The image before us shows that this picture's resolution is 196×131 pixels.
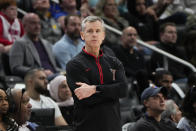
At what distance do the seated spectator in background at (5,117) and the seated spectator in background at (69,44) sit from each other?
342 cm

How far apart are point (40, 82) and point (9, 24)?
2.05 metres

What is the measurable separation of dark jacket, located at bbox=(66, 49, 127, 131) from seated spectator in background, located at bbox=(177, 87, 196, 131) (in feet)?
5.50

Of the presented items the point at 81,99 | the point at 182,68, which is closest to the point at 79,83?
the point at 81,99

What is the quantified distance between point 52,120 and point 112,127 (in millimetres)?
1640

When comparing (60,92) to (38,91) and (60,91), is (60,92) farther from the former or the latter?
(38,91)

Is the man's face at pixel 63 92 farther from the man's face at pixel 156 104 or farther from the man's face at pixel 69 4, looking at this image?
the man's face at pixel 69 4

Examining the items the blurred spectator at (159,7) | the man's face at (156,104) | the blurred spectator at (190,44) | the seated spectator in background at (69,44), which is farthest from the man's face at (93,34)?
the blurred spectator at (159,7)

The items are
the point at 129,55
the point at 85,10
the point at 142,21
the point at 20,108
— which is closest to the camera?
the point at 20,108

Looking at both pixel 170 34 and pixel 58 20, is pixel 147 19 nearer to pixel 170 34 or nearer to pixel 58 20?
pixel 170 34

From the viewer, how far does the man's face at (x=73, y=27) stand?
8.05 meters

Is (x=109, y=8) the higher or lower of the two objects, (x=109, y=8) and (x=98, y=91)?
the higher

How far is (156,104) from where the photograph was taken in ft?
18.9

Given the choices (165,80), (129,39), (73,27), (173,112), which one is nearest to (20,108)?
(173,112)

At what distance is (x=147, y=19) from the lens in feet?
34.6
